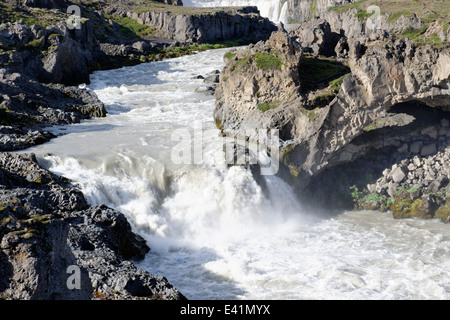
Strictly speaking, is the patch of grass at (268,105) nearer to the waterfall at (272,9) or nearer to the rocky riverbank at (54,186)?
the rocky riverbank at (54,186)

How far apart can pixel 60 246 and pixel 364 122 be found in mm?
18891

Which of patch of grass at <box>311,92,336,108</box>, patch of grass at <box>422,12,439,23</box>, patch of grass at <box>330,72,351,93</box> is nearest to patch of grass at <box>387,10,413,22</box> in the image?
patch of grass at <box>422,12,439,23</box>

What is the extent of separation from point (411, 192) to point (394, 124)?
3.92 metres

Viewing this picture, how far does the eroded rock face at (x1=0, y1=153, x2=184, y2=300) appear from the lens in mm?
11516

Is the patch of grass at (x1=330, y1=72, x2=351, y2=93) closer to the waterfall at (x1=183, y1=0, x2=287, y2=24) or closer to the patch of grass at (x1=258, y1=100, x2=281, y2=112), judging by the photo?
the patch of grass at (x1=258, y1=100, x2=281, y2=112)

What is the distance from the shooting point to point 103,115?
37125 millimetres

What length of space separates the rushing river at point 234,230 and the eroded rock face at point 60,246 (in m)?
2.07

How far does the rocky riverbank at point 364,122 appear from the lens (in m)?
25.0

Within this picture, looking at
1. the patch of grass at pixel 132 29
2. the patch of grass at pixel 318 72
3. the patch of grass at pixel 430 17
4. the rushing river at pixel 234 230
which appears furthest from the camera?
the patch of grass at pixel 132 29

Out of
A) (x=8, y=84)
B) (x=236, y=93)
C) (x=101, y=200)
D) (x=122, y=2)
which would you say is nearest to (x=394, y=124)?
(x=236, y=93)

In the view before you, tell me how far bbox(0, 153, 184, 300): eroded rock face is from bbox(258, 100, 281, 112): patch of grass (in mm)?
12084

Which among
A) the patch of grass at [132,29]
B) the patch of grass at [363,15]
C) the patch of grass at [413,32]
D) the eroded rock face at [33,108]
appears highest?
the patch of grass at [363,15]

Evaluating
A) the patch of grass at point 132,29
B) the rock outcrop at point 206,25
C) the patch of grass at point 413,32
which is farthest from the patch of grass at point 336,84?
the patch of grass at point 132,29
